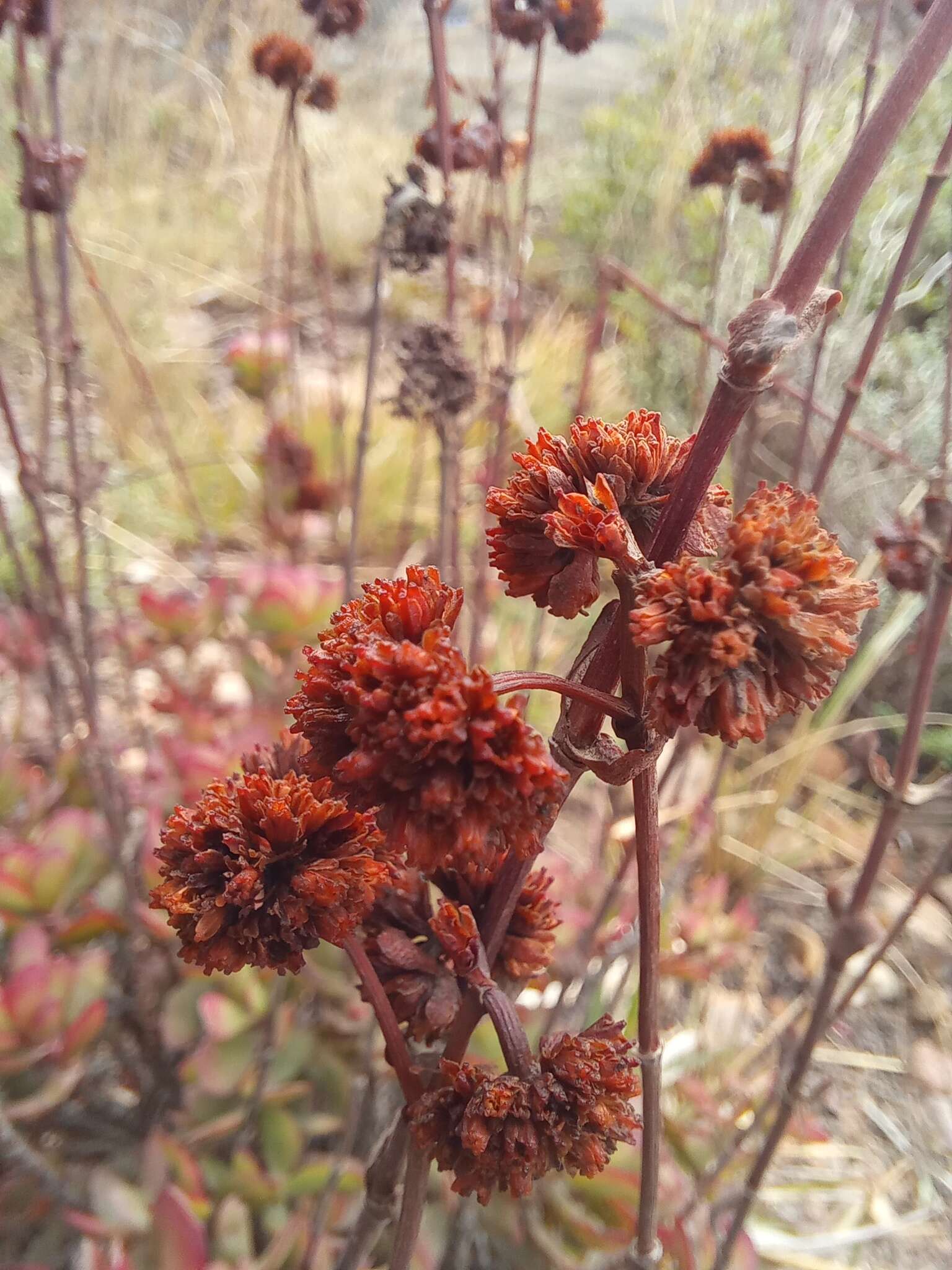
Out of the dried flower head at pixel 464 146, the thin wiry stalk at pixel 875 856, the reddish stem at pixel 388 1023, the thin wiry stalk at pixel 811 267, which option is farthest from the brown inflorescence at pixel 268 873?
the dried flower head at pixel 464 146

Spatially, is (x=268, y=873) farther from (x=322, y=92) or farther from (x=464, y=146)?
(x=322, y=92)

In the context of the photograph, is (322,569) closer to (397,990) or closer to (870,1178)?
(870,1178)

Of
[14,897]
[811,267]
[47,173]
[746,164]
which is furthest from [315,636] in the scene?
[811,267]

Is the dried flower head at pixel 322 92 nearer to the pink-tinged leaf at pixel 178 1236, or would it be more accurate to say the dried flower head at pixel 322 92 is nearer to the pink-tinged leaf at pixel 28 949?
the pink-tinged leaf at pixel 28 949

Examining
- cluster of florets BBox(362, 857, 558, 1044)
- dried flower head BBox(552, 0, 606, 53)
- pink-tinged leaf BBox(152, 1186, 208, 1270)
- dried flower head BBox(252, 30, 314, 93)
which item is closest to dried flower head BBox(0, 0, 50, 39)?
dried flower head BBox(252, 30, 314, 93)

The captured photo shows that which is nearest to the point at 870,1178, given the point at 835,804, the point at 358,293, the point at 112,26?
the point at 835,804
